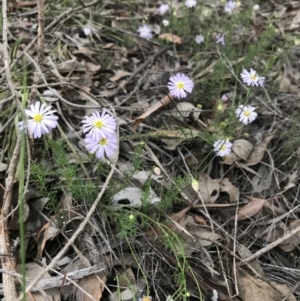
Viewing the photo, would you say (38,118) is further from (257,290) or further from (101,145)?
(257,290)

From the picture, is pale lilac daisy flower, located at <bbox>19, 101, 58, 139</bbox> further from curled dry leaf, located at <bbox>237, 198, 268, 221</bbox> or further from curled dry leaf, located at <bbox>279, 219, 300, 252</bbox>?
curled dry leaf, located at <bbox>279, 219, 300, 252</bbox>

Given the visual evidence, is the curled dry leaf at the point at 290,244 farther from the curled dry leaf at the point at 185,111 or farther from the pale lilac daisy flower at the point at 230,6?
the pale lilac daisy flower at the point at 230,6

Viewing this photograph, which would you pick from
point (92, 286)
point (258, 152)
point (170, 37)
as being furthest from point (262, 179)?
point (170, 37)

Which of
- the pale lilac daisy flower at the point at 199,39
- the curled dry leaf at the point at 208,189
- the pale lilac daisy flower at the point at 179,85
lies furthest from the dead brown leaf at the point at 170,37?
the curled dry leaf at the point at 208,189

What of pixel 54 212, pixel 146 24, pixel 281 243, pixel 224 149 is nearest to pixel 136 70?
pixel 146 24

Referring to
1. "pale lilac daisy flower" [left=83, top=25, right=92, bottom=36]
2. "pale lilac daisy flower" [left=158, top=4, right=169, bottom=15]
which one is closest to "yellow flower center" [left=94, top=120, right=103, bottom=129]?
"pale lilac daisy flower" [left=83, top=25, right=92, bottom=36]

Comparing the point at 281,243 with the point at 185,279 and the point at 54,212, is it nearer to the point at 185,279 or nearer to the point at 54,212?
the point at 185,279
